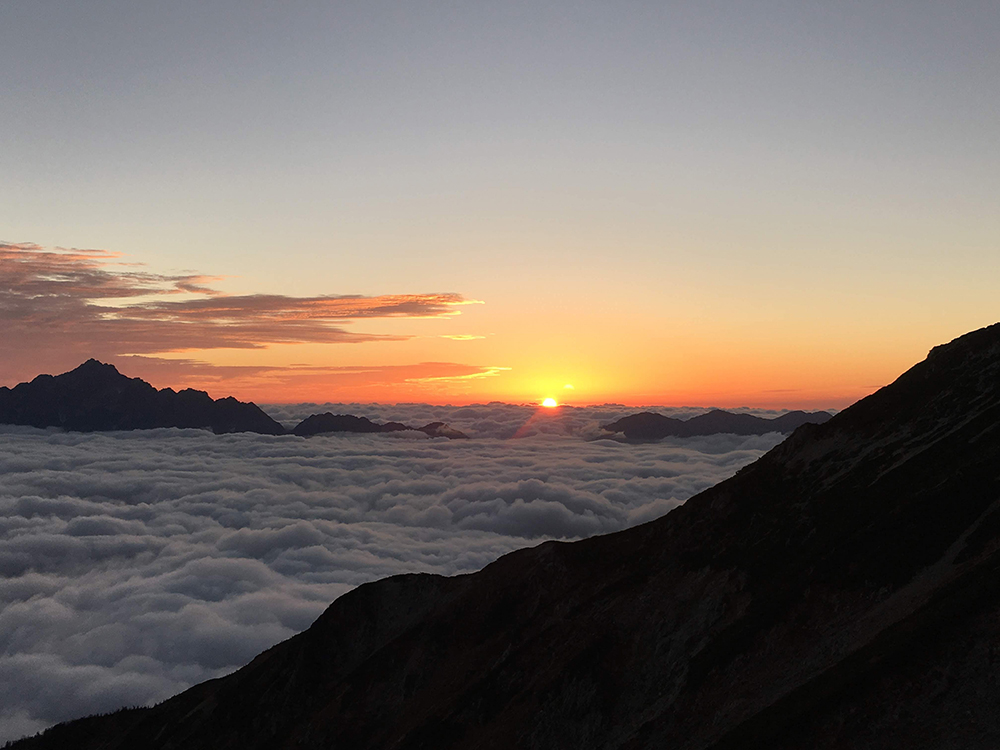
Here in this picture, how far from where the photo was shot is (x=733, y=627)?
4719 centimetres

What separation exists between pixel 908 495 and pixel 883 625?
1639 centimetres

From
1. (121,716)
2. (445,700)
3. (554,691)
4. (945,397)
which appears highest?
(945,397)

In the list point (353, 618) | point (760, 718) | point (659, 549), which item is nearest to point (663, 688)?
point (760, 718)

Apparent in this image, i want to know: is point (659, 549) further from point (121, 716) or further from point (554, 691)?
point (121, 716)

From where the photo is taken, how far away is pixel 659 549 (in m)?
69.1

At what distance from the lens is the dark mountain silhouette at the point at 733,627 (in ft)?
97.5

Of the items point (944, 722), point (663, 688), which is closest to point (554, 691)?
point (663, 688)

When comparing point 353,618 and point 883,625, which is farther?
point 353,618

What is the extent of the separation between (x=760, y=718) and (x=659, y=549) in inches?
1419

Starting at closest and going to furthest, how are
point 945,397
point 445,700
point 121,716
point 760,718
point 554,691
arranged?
point 760,718 < point 554,691 < point 945,397 < point 445,700 < point 121,716

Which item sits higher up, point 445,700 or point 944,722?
point 944,722

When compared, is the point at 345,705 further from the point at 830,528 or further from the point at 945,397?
the point at 945,397

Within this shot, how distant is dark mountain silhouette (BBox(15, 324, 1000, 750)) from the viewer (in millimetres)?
29703

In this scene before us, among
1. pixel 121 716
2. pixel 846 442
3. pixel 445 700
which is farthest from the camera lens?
pixel 121 716
